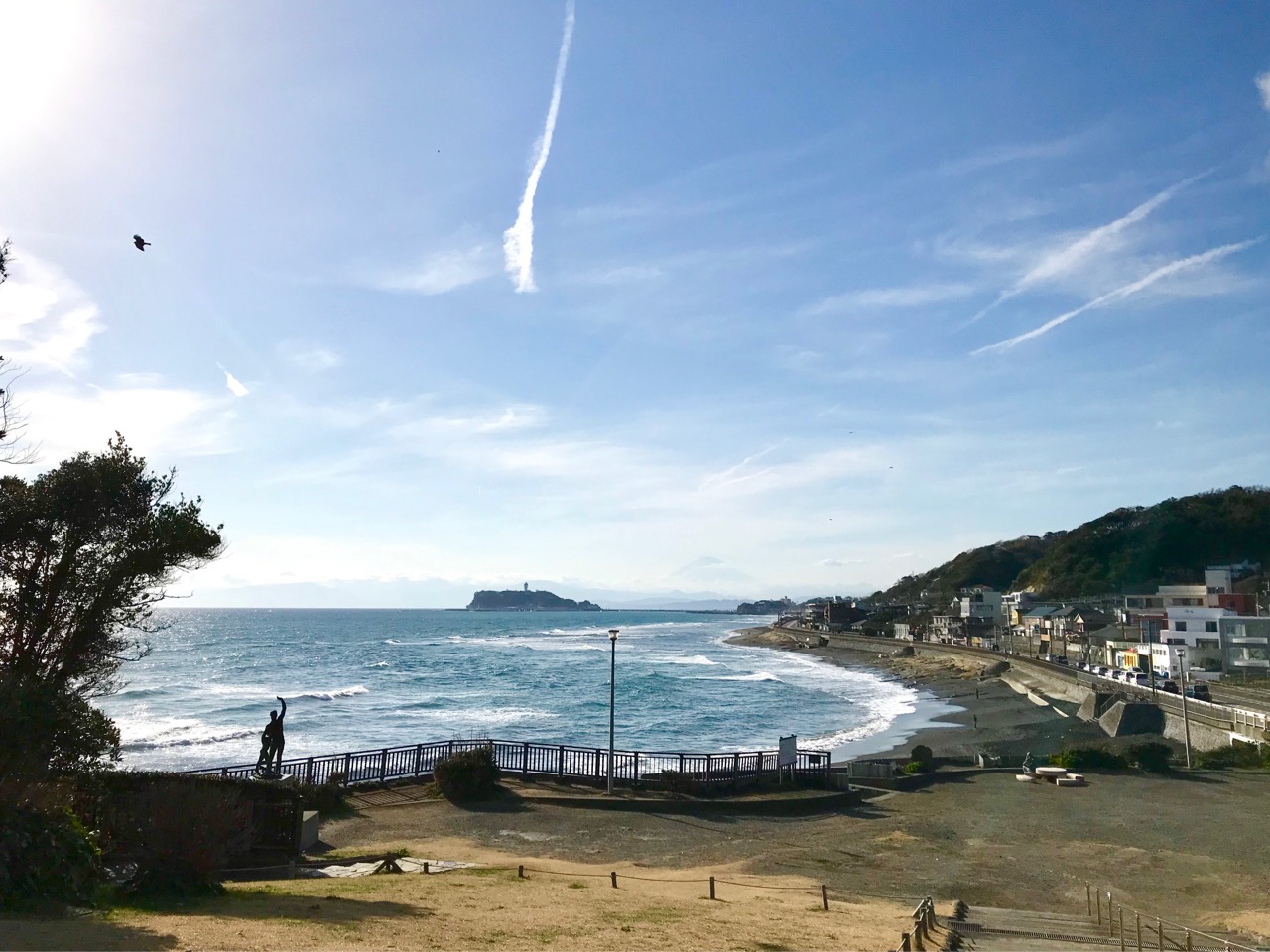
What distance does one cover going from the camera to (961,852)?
63.6 ft

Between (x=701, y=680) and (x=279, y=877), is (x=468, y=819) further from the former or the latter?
(x=701, y=680)

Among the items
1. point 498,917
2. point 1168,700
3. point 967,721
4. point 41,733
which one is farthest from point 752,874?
point 967,721

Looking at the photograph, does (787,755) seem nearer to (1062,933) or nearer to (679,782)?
(679,782)

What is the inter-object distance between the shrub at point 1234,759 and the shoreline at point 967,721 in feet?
21.8

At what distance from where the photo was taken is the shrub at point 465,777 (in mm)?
23703

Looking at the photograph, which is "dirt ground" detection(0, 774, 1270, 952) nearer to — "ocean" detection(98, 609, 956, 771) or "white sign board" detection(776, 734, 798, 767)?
"white sign board" detection(776, 734, 798, 767)

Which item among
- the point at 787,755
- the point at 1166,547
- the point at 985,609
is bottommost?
the point at 787,755

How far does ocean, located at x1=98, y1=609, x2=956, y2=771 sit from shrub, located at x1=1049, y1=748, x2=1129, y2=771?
14494 mm

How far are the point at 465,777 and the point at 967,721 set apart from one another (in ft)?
153

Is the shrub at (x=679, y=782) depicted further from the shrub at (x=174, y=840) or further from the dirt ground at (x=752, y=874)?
the shrub at (x=174, y=840)

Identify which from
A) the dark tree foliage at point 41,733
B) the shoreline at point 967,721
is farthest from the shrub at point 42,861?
the shoreline at point 967,721

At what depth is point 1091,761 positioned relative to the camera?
30.9 meters

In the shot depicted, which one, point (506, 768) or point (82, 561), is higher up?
point (82, 561)

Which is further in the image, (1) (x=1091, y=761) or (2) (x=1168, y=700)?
(2) (x=1168, y=700)
